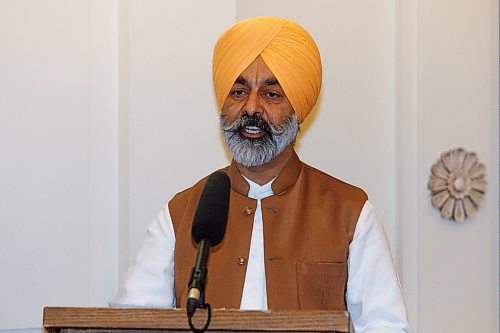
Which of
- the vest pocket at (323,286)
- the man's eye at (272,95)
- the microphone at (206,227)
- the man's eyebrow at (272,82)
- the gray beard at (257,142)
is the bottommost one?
the vest pocket at (323,286)

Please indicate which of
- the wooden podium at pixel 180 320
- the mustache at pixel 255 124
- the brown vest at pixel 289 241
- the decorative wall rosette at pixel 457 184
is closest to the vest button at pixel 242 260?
the brown vest at pixel 289 241

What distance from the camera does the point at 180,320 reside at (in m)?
2.09

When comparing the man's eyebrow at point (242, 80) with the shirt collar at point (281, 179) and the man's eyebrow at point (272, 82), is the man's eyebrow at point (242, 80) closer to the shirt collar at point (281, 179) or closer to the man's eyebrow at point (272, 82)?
the man's eyebrow at point (272, 82)

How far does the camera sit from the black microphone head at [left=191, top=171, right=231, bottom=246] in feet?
6.92

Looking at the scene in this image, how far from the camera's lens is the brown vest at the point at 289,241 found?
3.10 metres

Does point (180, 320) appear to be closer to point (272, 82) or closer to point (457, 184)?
point (272, 82)

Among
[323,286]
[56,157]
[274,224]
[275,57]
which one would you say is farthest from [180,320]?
[56,157]

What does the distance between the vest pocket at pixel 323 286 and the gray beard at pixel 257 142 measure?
1.33ft

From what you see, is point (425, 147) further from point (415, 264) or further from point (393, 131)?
point (415, 264)

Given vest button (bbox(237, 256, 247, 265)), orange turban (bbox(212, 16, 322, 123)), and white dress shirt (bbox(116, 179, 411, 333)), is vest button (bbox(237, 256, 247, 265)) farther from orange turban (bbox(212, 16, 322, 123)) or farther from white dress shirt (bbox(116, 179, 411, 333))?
orange turban (bbox(212, 16, 322, 123))

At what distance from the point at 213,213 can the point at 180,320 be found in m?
0.24

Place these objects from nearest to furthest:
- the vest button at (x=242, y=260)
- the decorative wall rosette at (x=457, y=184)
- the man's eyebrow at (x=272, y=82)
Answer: the vest button at (x=242, y=260), the man's eyebrow at (x=272, y=82), the decorative wall rosette at (x=457, y=184)

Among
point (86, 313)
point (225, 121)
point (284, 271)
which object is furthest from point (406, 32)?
point (86, 313)

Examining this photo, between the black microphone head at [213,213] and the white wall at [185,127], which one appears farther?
the white wall at [185,127]
